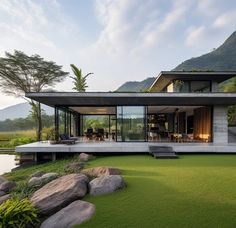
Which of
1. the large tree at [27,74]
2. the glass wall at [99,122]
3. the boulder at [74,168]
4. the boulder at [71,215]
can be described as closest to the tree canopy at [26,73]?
the large tree at [27,74]

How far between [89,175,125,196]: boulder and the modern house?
6583mm

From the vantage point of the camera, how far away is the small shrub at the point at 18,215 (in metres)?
4.63

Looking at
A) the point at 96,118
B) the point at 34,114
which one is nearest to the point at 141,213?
the point at 96,118

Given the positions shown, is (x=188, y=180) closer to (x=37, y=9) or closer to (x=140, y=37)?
(x=37, y=9)

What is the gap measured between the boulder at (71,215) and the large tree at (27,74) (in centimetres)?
2266

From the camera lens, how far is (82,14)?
15672 millimetres

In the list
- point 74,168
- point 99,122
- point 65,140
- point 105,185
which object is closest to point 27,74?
point 99,122

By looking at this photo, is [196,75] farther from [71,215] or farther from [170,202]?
[71,215]

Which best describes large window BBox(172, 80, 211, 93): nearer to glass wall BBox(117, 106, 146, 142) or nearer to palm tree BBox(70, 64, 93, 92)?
glass wall BBox(117, 106, 146, 142)

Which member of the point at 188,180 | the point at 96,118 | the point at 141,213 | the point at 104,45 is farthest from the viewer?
the point at 96,118

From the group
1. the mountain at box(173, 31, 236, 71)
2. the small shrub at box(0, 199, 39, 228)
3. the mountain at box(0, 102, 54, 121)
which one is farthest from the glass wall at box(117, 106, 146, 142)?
the mountain at box(0, 102, 54, 121)

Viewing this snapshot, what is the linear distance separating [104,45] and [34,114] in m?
14.1

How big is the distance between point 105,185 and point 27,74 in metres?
25.4

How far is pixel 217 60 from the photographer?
58.5 m
